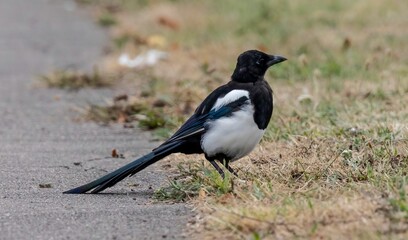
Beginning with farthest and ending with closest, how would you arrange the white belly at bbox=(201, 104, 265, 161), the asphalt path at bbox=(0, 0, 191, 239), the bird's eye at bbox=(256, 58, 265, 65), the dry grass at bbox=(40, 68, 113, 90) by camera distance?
the dry grass at bbox=(40, 68, 113, 90), the bird's eye at bbox=(256, 58, 265, 65), the white belly at bbox=(201, 104, 265, 161), the asphalt path at bbox=(0, 0, 191, 239)

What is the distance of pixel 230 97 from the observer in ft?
18.8

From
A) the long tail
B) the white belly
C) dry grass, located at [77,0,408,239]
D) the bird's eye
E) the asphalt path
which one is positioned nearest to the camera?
dry grass, located at [77,0,408,239]

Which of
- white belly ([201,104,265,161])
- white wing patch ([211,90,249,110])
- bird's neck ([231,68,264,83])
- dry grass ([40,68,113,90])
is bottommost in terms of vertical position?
dry grass ([40,68,113,90])

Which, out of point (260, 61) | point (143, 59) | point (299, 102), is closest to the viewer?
point (260, 61)

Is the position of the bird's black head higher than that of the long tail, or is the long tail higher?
the bird's black head

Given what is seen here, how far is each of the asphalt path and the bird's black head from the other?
2.57 ft

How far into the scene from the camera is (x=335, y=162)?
576cm

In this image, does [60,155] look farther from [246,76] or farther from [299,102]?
[299,102]

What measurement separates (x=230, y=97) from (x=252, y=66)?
422 millimetres

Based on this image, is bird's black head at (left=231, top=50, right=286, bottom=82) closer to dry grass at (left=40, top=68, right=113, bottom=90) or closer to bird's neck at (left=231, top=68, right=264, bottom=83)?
bird's neck at (left=231, top=68, right=264, bottom=83)

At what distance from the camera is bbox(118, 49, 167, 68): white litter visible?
10555 millimetres

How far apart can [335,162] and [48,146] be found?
250 cm

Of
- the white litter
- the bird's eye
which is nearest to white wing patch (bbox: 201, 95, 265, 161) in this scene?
the bird's eye

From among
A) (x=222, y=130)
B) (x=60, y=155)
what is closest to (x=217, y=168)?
(x=222, y=130)
